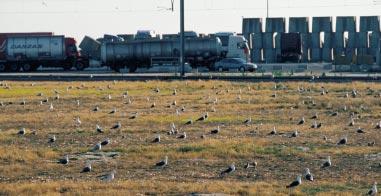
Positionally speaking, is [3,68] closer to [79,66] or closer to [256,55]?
[79,66]

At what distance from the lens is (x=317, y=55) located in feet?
326

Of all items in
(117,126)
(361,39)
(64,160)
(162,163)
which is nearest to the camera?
(162,163)

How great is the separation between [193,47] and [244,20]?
22.9 metres

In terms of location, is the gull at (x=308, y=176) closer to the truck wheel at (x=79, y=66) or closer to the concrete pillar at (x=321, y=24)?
the truck wheel at (x=79, y=66)

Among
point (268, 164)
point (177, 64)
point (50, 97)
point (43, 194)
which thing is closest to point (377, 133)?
point (268, 164)

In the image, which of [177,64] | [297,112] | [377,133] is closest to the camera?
[377,133]

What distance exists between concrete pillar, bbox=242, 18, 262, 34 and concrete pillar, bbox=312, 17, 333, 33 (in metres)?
5.43

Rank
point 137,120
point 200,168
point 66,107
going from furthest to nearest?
point 66,107
point 137,120
point 200,168

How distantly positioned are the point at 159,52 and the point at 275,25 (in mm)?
23950

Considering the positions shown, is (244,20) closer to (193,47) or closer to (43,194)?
(193,47)

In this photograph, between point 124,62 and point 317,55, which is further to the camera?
point 317,55

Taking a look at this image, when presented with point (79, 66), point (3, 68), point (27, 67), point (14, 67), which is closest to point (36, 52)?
point (27, 67)

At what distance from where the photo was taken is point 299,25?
324ft

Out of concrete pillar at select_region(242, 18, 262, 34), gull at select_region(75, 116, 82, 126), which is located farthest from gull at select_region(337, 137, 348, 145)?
concrete pillar at select_region(242, 18, 262, 34)
